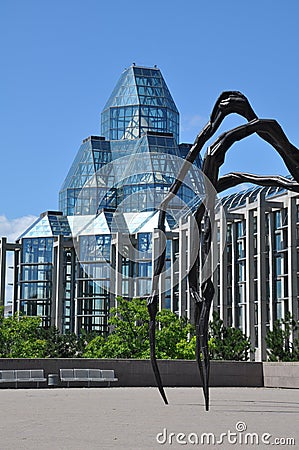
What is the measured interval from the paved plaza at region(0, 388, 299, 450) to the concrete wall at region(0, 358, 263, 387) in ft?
25.1

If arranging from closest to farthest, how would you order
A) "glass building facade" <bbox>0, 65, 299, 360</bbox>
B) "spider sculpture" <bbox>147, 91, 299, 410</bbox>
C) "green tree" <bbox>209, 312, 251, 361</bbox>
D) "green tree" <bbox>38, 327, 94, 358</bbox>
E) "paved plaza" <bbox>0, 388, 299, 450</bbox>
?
1. "paved plaza" <bbox>0, 388, 299, 450</bbox>
2. "spider sculpture" <bbox>147, 91, 299, 410</bbox>
3. "green tree" <bbox>209, 312, 251, 361</bbox>
4. "green tree" <bbox>38, 327, 94, 358</bbox>
5. "glass building facade" <bbox>0, 65, 299, 360</bbox>

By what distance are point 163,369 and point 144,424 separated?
1557 centimetres

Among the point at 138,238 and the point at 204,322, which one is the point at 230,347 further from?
the point at 138,238

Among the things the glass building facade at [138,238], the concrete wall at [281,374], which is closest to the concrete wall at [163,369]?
the concrete wall at [281,374]

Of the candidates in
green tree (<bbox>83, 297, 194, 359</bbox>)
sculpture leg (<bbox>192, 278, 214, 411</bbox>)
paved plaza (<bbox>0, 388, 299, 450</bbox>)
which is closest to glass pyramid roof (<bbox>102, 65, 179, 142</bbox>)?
green tree (<bbox>83, 297, 194, 359</bbox>)

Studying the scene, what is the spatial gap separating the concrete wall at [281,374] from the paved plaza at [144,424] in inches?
344

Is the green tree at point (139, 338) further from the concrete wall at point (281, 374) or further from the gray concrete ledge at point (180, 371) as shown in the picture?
the concrete wall at point (281, 374)

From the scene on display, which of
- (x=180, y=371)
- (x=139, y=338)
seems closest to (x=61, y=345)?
(x=139, y=338)

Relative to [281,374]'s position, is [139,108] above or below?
above

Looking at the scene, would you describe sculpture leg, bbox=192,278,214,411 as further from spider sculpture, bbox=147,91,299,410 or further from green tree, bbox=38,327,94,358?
green tree, bbox=38,327,94,358

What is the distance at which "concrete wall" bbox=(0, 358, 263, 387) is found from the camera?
26812 millimetres

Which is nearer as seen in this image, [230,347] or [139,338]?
[230,347]

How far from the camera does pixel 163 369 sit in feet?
91.0

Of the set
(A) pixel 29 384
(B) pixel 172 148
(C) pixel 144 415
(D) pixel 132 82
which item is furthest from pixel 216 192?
(D) pixel 132 82
